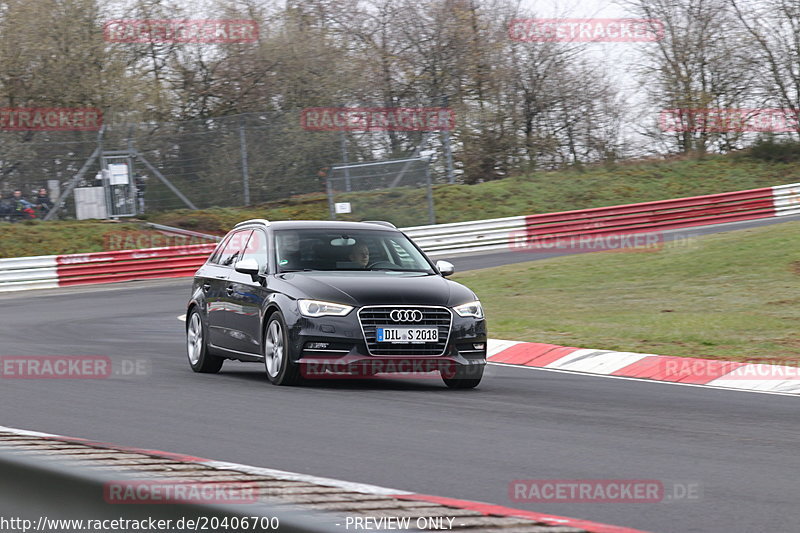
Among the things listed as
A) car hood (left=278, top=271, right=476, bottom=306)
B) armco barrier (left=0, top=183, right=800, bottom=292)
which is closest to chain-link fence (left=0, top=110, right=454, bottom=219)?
armco barrier (left=0, top=183, right=800, bottom=292)

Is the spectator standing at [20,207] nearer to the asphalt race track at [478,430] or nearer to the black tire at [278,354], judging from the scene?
the asphalt race track at [478,430]

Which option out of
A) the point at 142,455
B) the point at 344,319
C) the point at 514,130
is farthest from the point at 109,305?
the point at 514,130

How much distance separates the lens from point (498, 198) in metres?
39.8

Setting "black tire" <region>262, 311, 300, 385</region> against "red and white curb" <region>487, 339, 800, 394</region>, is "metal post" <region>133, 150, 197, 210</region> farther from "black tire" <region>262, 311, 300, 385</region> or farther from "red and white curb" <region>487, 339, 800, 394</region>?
"black tire" <region>262, 311, 300, 385</region>

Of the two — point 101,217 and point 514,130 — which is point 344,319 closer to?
point 101,217

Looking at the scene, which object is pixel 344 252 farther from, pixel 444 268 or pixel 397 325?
pixel 397 325

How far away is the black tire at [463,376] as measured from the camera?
34.4 feet

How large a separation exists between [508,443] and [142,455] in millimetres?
2892

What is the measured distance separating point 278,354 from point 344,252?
1.29 meters

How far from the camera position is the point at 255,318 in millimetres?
11039

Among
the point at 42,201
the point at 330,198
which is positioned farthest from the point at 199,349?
the point at 42,201

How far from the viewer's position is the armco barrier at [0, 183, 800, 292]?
29438 millimetres

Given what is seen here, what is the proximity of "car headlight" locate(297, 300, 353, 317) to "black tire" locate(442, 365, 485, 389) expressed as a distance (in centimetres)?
104

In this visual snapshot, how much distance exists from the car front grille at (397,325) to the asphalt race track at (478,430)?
1.21 feet
